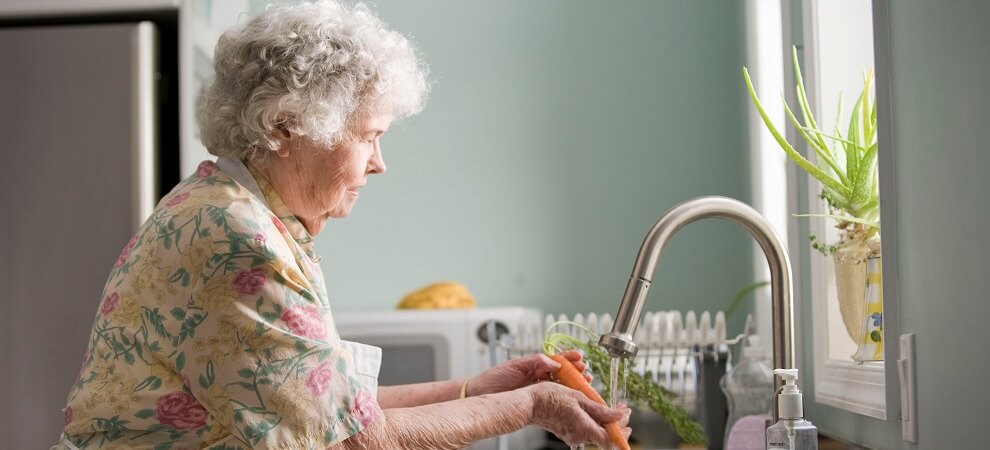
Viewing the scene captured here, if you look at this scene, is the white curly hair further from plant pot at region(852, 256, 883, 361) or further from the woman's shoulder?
plant pot at region(852, 256, 883, 361)

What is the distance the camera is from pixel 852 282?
1582 mm

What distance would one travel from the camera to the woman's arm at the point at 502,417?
1.22 metres

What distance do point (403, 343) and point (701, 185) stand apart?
1005mm

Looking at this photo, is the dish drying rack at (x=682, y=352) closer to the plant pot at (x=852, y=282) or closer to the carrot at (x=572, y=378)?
the plant pot at (x=852, y=282)

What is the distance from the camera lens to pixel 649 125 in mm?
2920

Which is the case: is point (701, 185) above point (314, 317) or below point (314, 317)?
above

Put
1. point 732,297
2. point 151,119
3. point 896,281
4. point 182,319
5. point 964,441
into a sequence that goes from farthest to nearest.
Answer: point 732,297
point 151,119
point 896,281
point 182,319
point 964,441

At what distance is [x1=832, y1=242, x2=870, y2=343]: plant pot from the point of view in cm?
156

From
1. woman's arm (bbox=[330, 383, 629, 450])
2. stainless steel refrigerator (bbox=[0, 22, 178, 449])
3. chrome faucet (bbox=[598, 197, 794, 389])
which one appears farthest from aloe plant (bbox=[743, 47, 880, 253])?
stainless steel refrigerator (bbox=[0, 22, 178, 449])

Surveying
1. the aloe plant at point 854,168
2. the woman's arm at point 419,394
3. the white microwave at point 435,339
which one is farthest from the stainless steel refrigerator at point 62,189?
the aloe plant at point 854,168

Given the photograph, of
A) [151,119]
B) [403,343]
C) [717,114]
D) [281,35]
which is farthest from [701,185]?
[281,35]

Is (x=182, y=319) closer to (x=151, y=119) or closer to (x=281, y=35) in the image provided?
(x=281, y=35)

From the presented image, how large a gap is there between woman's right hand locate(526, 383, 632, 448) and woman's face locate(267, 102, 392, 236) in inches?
13.5

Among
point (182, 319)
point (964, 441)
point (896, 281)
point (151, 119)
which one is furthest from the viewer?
point (151, 119)
